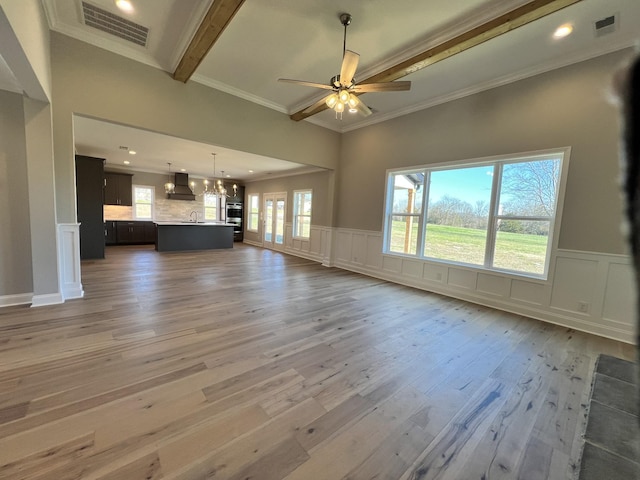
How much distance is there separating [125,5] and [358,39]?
8.14 ft

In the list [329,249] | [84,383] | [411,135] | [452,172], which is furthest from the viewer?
[329,249]

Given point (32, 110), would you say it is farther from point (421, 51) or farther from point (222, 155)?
point (421, 51)

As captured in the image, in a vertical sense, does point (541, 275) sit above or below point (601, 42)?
below

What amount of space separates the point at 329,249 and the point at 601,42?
526 centimetres

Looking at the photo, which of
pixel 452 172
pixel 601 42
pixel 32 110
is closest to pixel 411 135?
pixel 452 172

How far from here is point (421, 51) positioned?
3.30 meters

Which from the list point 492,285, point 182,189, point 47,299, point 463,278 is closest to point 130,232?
point 182,189

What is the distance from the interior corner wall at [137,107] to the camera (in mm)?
3348

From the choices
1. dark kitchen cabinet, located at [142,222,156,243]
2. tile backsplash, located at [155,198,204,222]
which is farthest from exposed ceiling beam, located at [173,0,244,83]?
tile backsplash, located at [155,198,204,222]

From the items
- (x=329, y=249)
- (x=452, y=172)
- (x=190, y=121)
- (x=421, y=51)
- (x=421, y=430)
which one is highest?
(x=421, y=51)

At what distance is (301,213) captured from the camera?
8.41 metres

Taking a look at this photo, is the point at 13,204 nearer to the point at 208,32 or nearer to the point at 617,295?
the point at 208,32

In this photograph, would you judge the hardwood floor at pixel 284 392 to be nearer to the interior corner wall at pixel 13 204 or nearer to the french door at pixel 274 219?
the interior corner wall at pixel 13 204

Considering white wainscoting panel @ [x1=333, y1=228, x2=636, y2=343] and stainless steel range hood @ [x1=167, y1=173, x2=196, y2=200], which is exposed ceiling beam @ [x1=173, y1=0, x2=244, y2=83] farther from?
stainless steel range hood @ [x1=167, y1=173, x2=196, y2=200]
